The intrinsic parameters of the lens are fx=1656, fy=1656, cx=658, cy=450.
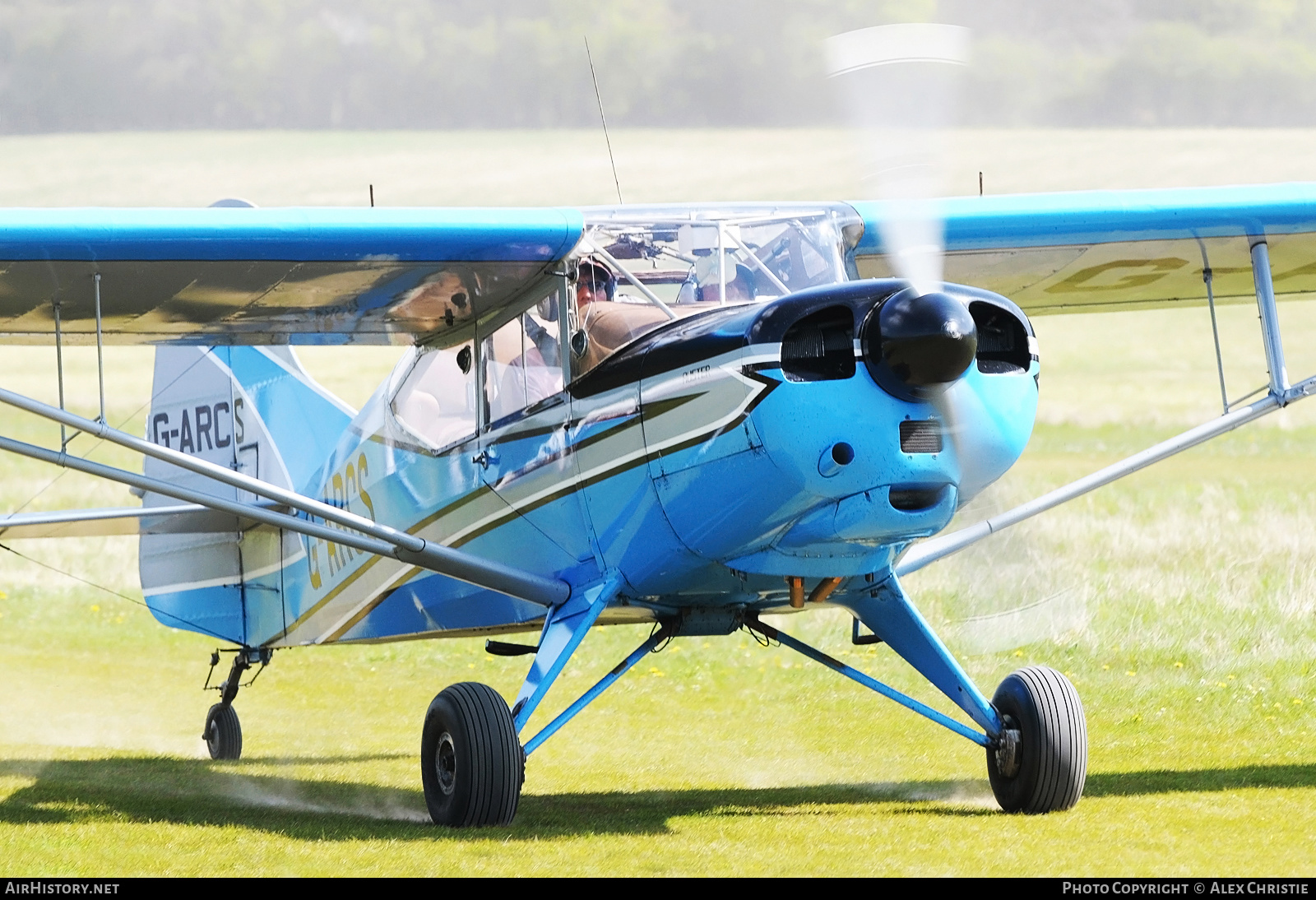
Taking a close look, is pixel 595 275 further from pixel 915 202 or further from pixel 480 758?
pixel 480 758

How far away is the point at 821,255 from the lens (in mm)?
7797

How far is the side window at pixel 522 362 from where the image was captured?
8.01 m

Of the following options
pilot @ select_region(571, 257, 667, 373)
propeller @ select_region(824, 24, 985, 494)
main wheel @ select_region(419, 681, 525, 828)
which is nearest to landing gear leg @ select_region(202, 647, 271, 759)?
Answer: main wheel @ select_region(419, 681, 525, 828)

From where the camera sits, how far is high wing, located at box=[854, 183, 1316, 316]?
9.11 meters

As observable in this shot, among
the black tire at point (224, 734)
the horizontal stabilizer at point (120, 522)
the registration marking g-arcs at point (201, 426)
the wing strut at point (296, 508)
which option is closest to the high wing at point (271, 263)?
the wing strut at point (296, 508)

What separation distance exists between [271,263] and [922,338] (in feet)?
11.7

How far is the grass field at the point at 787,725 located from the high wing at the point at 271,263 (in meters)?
2.59

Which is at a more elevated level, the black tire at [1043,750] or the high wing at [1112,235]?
the high wing at [1112,235]

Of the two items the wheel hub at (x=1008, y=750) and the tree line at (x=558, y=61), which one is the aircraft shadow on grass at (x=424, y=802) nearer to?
the wheel hub at (x=1008, y=750)

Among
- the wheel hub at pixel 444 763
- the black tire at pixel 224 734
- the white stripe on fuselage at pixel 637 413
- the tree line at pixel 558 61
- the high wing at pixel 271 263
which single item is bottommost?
the black tire at pixel 224 734

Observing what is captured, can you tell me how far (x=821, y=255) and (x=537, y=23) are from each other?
245 feet

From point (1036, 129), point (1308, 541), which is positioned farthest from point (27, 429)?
point (1036, 129)

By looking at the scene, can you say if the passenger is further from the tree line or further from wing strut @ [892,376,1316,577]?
the tree line

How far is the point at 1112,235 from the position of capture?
9.28 meters
